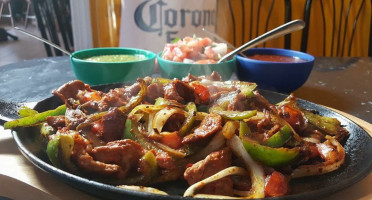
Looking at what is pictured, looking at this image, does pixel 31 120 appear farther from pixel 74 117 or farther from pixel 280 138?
pixel 280 138

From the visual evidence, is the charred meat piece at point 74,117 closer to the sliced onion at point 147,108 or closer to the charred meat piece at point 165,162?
the sliced onion at point 147,108

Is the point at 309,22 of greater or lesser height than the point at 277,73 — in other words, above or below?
below

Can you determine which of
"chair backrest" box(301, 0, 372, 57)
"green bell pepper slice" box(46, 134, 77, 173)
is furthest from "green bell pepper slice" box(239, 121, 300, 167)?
"chair backrest" box(301, 0, 372, 57)

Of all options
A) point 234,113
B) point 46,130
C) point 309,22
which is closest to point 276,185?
point 234,113

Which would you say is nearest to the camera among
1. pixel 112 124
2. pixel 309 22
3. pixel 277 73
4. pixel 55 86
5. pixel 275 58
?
pixel 112 124

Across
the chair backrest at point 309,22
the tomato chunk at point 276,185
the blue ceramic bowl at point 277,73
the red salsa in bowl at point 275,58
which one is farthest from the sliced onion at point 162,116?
the chair backrest at point 309,22

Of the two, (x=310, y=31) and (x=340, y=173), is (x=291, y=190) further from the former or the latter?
(x=310, y=31)
